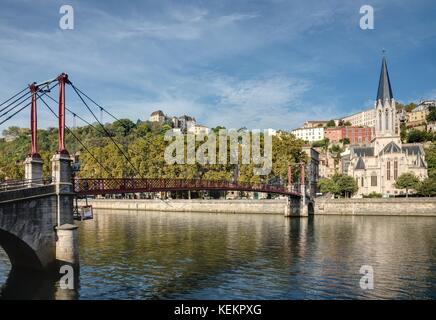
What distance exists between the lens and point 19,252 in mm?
27594

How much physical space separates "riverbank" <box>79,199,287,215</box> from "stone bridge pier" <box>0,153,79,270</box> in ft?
182

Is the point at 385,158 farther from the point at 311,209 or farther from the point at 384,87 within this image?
the point at 311,209

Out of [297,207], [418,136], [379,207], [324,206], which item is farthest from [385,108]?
[297,207]

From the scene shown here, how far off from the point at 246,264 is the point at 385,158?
9031cm

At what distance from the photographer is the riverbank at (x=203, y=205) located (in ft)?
277

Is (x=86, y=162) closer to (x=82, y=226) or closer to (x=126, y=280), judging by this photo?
(x=82, y=226)

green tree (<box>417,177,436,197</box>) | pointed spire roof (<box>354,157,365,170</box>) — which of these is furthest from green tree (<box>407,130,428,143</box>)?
green tree (<box>417,177,436,197</box>)

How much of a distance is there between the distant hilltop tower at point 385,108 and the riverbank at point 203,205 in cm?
5007

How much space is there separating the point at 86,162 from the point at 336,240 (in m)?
88.0

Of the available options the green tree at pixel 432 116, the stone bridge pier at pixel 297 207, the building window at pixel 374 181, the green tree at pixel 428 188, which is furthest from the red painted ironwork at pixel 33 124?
the green tree at pixel 432 116

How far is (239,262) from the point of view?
34281 mm

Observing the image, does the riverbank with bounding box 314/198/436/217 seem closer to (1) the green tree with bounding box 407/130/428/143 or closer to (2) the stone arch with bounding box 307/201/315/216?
(2) the stone arch with bounding box 307/201/315/216

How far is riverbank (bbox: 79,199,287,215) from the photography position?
84562 mm
